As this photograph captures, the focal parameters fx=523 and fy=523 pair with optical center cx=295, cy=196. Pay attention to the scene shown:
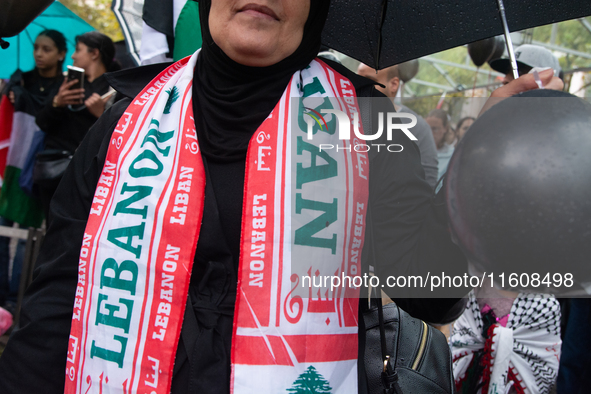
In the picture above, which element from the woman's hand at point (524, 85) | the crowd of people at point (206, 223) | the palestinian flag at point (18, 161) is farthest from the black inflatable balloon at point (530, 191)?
the palestinian flag at point (18, 161)

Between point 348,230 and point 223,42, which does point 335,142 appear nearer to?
point 348,230

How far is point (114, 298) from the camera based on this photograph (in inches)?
52.7

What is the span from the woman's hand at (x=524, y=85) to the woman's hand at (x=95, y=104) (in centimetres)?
325

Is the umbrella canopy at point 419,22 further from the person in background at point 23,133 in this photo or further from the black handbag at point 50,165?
the person in background at point 23,133

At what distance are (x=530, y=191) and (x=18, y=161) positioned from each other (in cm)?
428

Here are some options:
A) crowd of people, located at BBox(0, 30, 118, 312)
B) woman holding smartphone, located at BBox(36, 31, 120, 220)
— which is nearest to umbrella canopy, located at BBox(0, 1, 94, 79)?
crowd of people, located at BBox(0, 30, 118, 312)

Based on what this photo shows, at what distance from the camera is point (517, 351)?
247 centimetres

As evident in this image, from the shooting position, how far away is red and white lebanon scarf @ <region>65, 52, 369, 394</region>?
124cm

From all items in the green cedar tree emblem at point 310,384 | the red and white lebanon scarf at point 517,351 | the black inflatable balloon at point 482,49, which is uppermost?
the black inflatable balloon at point 482,49

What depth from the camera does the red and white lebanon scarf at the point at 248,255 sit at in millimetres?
1235

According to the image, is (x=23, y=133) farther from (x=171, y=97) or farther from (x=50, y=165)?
(x=171, y=97)

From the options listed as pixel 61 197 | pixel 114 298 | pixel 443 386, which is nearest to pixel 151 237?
pixel 114 298

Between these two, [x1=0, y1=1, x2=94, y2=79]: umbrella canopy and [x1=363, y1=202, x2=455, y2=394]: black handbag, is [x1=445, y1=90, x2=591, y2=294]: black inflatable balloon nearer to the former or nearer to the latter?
[x1=363, y1=202, x2=455, y2=394]: black handbag

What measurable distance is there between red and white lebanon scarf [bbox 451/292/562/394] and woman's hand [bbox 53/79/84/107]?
2972 millimetres
